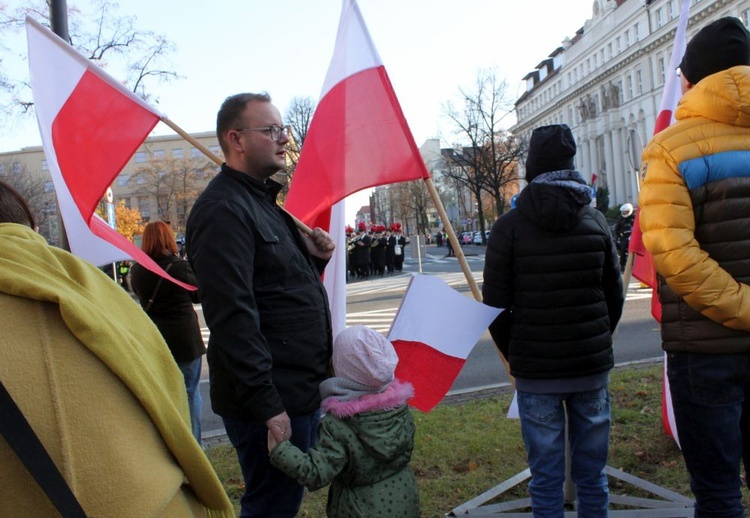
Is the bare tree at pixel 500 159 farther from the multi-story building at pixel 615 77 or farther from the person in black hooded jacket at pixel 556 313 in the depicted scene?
the person in black hooded jacket at pixel 556 313

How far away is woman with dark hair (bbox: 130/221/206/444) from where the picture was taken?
486cm

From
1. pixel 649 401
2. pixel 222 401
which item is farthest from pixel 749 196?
pixel 649 401

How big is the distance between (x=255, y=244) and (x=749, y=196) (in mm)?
1778

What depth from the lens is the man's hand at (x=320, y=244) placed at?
301 centimetres

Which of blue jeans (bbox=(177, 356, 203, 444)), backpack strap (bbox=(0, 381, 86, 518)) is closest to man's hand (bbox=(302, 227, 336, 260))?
backpack strap (bbox=(0, 381, 86, 518))

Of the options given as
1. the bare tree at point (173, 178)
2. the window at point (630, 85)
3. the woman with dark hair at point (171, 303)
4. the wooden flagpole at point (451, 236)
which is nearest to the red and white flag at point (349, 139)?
the wooden flagpole at point (451, 236)

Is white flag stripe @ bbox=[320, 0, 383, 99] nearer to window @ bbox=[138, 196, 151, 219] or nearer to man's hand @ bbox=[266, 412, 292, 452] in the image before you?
man's hand @ bbox=[266, 412, 292, 452]

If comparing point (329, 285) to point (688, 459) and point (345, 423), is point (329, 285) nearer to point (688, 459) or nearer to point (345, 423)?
point (345, 423)

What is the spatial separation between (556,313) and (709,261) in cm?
70

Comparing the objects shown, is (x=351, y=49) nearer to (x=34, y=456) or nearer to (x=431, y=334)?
(x=431, y=334)

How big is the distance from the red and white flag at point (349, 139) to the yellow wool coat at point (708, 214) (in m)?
1.57

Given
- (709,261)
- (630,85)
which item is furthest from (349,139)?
(630,85)

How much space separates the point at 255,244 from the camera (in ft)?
8.11

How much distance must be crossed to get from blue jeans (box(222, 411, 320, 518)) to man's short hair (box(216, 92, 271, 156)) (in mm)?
1101
